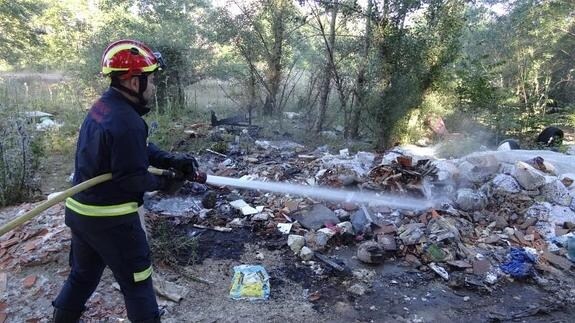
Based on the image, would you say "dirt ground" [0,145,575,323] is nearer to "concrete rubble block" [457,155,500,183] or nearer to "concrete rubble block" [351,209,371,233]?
"concrete rubble block" [351,209,371,233]

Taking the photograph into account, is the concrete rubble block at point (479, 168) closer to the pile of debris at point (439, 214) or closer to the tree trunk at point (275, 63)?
the pile of debris at point (439, 214)

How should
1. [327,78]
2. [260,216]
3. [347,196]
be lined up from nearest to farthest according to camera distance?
[260,216] → [347,196] → [327,78]

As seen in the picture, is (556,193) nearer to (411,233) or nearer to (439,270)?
(411,233)

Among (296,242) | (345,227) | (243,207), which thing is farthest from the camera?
(243,207)

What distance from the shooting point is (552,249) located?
4.33 meters

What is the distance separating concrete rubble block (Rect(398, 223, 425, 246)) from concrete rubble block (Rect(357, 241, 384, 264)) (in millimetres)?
363

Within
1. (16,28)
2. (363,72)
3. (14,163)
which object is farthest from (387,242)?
(16,28)

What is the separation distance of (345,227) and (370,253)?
1.78 ft

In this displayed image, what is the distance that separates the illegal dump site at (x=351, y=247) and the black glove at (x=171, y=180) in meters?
1.13

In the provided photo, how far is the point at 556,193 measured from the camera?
5086mm

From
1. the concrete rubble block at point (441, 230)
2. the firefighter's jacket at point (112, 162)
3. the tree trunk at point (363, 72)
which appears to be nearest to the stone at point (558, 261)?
the concrete rubble block at point (441, 230)

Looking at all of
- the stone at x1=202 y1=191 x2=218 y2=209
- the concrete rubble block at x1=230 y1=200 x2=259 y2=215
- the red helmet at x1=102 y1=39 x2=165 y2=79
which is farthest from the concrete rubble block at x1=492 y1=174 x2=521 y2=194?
the red helmet at x1=102 y1=39 x2=165 y2=79

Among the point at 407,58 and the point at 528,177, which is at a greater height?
the point at 407,58

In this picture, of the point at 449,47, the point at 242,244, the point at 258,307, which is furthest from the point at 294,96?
the point at 258,307
